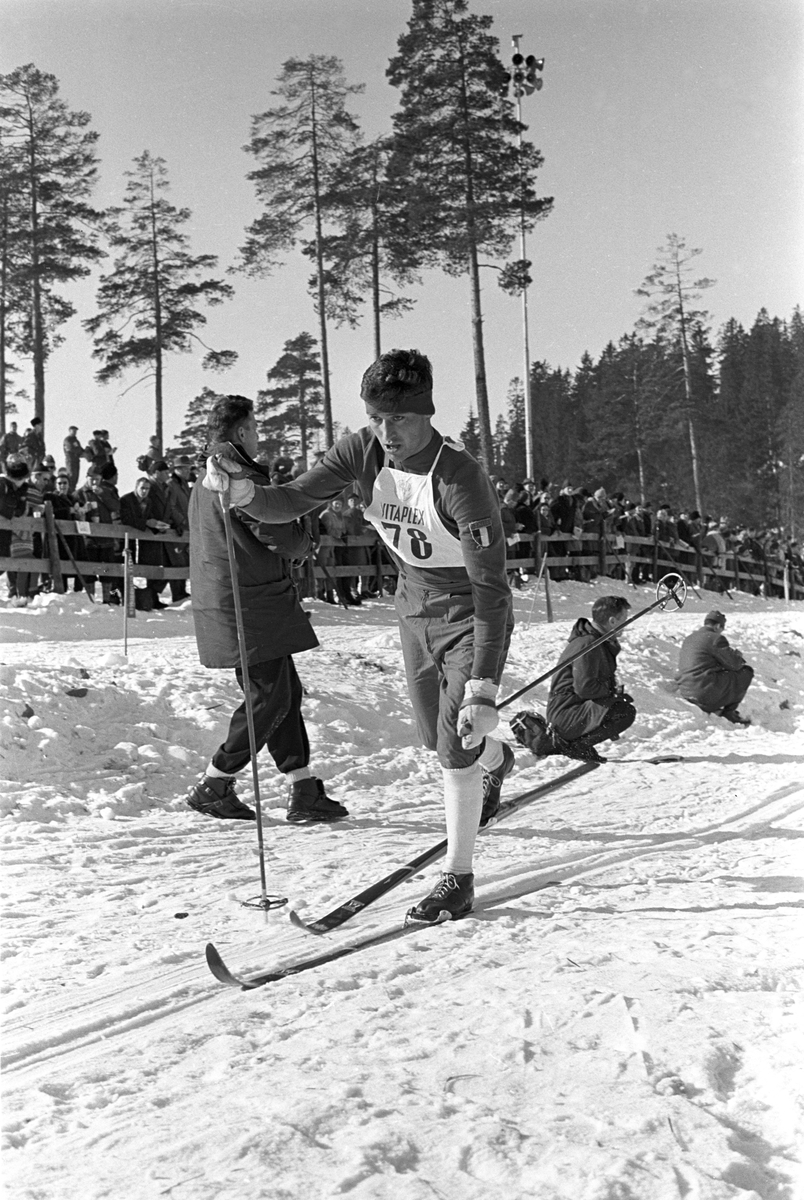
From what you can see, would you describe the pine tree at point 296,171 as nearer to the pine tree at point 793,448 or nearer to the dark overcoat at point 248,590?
the dark overcoat at point 248,590

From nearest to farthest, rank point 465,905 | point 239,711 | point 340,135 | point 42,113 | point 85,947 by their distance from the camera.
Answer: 1. point 85,947
2. point 465,905
3. point 239,711
4. point 42,113
5. point 340,135

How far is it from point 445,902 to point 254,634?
2.08 m

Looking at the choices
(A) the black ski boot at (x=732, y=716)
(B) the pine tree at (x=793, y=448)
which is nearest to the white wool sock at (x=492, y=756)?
(A) the black ski boot at (x=732, y=716)

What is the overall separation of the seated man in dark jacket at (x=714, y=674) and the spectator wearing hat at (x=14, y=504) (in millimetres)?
7460

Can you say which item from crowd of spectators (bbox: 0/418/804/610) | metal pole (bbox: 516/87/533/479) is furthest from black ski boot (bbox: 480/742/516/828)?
metal pole (bbox: 516/87/533/479)

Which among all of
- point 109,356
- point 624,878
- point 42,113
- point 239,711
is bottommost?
point 624,878

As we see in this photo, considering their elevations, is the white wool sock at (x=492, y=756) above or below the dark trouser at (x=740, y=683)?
above

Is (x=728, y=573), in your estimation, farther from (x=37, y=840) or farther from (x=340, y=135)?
(x=37, y=840)

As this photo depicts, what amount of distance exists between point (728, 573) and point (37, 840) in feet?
75.9

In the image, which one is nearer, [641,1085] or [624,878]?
[641,1085]

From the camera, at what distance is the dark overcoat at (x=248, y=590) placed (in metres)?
5.49

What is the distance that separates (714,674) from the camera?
10016mm

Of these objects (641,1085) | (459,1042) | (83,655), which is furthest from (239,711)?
(83,655)

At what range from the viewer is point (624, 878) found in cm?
448
